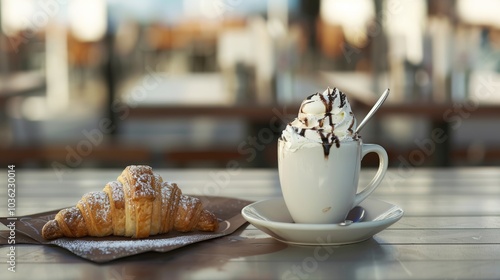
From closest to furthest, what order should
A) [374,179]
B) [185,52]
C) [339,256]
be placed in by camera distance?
[339,256], [374,179], [185,52]

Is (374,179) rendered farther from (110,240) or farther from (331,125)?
(110,240)

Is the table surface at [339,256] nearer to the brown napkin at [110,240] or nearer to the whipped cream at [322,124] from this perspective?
the brown napkin at [110,240]

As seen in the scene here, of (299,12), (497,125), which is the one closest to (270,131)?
(497,125)

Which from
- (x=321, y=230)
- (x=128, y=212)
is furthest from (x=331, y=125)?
Answer: (x=128, y=212)

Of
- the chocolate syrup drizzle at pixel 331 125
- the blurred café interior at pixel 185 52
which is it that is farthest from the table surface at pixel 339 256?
the blurred café interior at pixel 185 52

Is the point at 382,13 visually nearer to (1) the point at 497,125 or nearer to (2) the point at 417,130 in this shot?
(2) the point at 417,130
